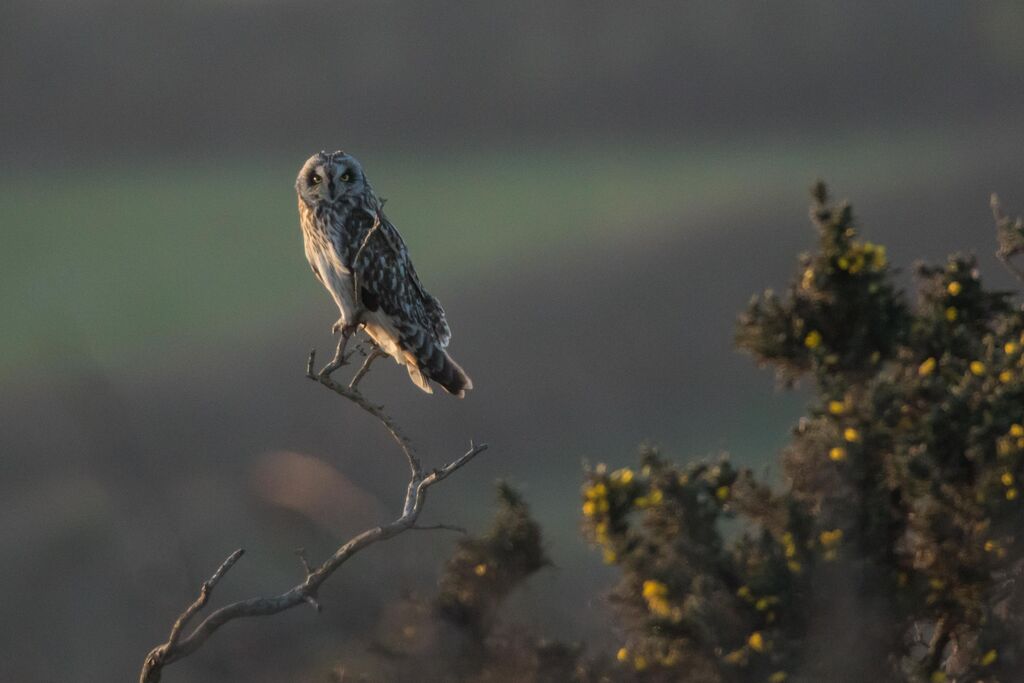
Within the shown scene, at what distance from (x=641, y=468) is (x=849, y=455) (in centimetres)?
70

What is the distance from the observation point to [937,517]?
4.44 metres

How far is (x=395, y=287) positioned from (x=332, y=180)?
2.03 feet

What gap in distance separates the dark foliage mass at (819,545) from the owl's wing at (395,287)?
4.03 feet

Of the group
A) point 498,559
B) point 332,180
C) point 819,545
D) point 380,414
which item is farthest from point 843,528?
point 332,180

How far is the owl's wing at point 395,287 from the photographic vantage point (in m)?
5.82

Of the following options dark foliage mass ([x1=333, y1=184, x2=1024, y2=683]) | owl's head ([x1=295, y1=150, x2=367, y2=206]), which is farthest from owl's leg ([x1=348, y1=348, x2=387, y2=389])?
owl's head ([x1=295, y1=150, x2=367, y2=206])

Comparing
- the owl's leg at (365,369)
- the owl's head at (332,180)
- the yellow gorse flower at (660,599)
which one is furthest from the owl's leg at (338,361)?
the owl's head at (332,180)

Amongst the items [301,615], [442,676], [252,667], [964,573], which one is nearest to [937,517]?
[964,573]

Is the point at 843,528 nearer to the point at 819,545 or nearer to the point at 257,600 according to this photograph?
the point at 819,545

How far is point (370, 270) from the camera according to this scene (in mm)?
5879

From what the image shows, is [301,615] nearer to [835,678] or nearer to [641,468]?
[835,678]

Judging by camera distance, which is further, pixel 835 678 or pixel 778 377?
pixel 778 377

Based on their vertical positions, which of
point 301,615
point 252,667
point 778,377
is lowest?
point 252,667

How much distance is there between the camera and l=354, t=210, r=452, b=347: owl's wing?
5.82 m
